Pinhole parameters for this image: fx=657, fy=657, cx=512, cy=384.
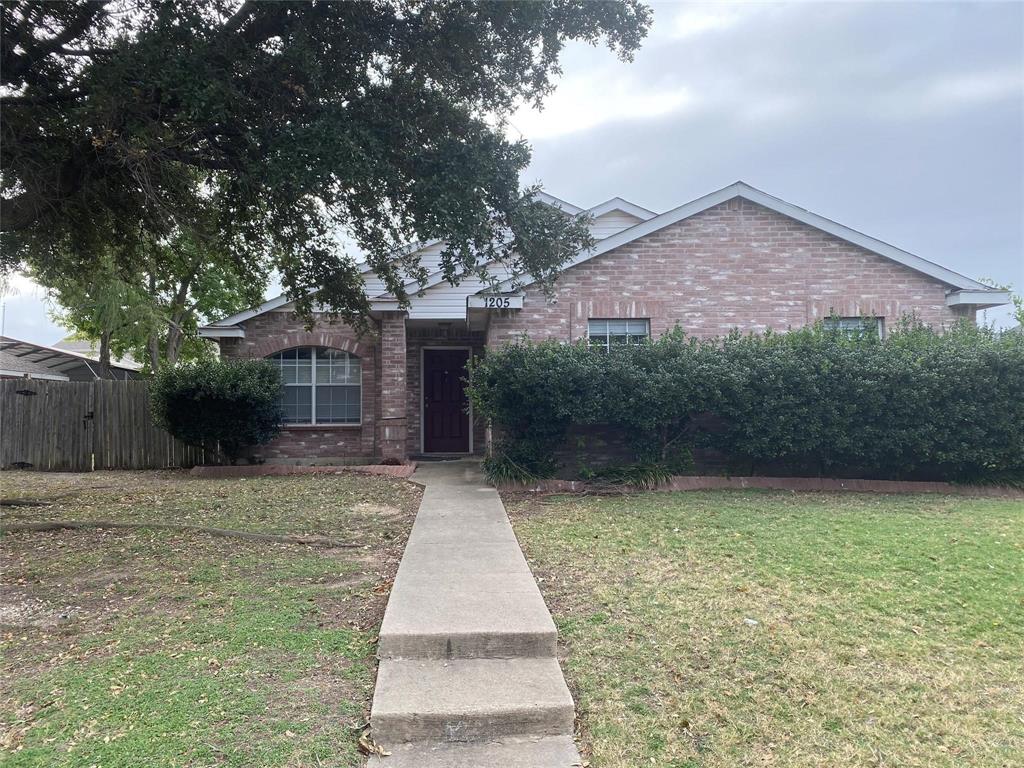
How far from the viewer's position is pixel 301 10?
693cm

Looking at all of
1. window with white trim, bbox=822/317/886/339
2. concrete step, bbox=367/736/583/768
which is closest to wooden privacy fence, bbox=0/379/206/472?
concrete step, bbox=367/736/583/768

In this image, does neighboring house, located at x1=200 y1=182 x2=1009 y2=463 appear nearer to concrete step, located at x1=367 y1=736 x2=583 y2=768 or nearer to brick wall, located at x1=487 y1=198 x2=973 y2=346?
brick wall, located at x1=487 y1=198 x2=973 y2=346

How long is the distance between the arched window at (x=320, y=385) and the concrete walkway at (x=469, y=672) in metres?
8.78

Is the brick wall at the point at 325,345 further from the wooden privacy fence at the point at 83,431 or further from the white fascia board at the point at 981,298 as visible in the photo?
the white fascia board at the point at 981,298

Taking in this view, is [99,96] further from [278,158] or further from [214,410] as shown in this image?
[214,410]

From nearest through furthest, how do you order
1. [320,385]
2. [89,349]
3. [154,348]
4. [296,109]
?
[296,109]
[320,385]
[154,348]
[89,349]

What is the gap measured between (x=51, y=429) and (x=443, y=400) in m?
8.55

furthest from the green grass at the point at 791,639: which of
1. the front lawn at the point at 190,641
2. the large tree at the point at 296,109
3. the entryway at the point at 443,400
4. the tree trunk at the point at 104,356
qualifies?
the tree trunk at the point at 104,356

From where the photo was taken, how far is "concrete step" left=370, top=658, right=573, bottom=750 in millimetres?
3299

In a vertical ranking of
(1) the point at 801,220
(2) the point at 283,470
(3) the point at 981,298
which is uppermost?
(1) the point at 801,220

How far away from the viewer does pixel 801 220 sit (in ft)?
38.7

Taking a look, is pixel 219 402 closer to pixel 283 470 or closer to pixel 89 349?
pixel 283 470

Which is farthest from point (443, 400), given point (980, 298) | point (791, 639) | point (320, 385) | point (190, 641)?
point (791, 639)

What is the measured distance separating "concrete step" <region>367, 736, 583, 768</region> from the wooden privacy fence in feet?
42.1
